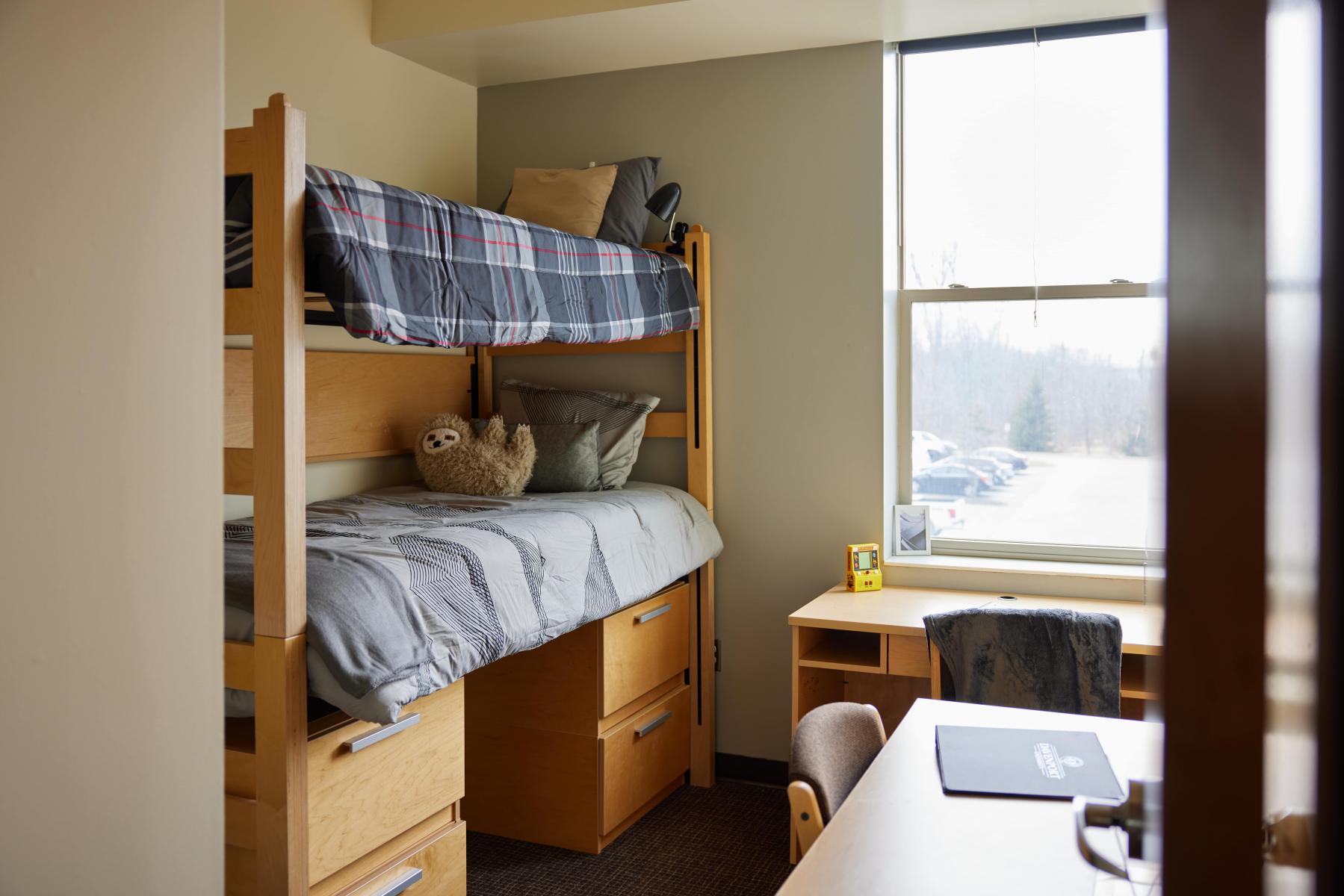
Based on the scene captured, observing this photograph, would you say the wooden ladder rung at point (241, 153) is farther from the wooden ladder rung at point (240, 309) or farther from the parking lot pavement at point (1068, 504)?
the parking lot pavement at point (1068, 504)

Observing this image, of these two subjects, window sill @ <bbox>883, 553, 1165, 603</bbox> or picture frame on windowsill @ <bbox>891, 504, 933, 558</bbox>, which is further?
picture frame on windowsill @ <bbox>891, 504, 933, 558</bbox>

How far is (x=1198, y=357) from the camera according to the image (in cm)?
40

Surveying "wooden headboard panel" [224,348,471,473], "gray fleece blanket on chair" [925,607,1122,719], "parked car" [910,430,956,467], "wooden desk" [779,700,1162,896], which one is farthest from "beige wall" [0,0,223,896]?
"parked car" [910,430,956,467]

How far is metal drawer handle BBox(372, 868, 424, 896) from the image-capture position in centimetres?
202

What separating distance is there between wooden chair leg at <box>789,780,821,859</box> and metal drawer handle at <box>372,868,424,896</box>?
918 mm

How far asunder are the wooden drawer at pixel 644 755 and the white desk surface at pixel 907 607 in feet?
1.90

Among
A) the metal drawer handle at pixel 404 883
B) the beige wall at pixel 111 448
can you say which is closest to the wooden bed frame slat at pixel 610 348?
the metal drawer handle at pixel 404 883

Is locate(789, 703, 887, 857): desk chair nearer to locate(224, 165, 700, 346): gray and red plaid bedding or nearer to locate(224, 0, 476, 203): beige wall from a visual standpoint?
locate(224, 165, 700, 346): gray and red plaid bedding

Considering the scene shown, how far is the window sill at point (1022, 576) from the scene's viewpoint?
304 cm

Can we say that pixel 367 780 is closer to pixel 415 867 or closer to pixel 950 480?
pixel 415 867

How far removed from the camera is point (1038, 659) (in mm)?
2270

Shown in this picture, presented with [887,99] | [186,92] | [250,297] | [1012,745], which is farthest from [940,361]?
[186,92]

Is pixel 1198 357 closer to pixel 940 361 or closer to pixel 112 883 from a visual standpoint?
pixel 112 883

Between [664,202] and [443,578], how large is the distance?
1736 millimetres
